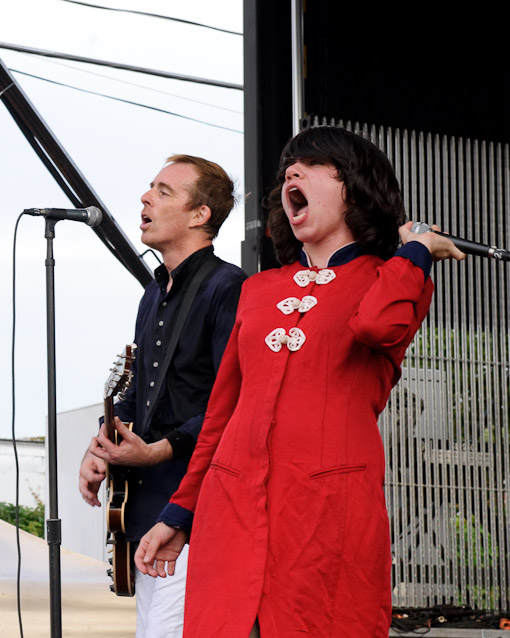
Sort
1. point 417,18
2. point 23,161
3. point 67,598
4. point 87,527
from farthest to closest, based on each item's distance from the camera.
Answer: point 87,527
point 23,161
point 67,598
point 417,18

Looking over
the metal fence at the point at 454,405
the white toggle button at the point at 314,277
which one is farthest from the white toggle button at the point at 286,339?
the metal fence at the point at 454,405

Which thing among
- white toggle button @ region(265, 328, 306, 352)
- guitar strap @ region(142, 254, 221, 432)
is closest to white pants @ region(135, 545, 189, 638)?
guitar strap @ region(142, 254, 221, 432)

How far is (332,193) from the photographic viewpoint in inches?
76.7

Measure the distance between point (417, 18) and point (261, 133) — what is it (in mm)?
1037

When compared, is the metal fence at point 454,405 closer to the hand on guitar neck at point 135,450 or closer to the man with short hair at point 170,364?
the man with short hair at point 170,364

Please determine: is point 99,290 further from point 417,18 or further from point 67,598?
point 417,18

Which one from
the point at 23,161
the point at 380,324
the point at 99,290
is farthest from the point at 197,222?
the point at 99,290

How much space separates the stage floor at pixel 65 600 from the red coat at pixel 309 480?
9.15 feet

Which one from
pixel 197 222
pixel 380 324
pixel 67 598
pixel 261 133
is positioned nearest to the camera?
pixel 380 324

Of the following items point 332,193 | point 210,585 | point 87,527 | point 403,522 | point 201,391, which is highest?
point 332,193

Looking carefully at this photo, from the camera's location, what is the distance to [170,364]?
264 cm

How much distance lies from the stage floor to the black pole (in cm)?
140

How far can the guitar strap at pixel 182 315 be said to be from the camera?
8.57 feet

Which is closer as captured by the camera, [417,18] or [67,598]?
[417,18]
